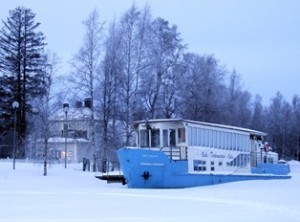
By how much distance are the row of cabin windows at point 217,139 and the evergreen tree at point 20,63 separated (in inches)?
976

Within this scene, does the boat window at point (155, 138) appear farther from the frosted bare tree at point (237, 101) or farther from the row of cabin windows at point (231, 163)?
the frosted bare tree at point (237, 101)

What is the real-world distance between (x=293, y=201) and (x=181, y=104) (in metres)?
28.8

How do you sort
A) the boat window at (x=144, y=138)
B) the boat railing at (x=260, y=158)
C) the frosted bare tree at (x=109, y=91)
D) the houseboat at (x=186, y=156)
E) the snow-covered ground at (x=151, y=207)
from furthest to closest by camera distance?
the frosted bare tree at (x=109, y=91)
the boat railing at (x=260, y=158)
the boat window at (x=144, y=138)
the houseboat at (x=186, y=156)
the snow-covered ground at (x=151, y=207)

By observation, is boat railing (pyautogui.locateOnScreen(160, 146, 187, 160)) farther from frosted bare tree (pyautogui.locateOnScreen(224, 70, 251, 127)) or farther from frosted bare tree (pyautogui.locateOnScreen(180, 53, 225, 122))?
frosted bare tree (pyautogui.locateOnScreen(224, 70, 251, 127))

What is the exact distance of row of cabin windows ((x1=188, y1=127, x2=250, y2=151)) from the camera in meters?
29.4

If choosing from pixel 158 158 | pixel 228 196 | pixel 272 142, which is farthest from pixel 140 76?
pixel 272 142

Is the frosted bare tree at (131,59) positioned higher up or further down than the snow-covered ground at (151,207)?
higher up

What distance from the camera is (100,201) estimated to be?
749 inches

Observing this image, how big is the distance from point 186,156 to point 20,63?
29.4m

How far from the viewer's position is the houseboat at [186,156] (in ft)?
88.8

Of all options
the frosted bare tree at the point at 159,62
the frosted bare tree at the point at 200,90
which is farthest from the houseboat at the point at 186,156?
the frosted bare tree at the point at 200,90

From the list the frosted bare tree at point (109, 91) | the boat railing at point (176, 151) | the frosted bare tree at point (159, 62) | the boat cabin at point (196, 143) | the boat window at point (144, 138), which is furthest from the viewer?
the frosted bare tree at point (159, 62)

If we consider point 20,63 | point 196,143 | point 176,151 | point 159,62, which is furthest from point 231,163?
point 20,63

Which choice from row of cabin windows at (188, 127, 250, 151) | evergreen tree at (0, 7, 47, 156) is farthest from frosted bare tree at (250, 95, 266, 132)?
row of cabin windows at (188, 127, 250, 151)
